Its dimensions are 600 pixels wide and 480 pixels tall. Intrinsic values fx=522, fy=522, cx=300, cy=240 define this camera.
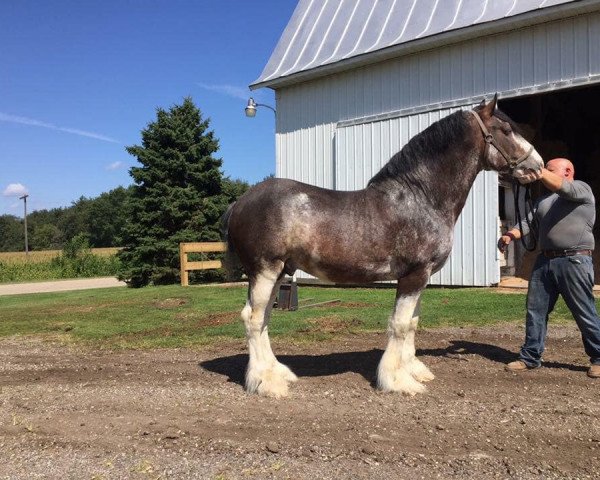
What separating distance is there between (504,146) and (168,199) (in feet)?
64.4

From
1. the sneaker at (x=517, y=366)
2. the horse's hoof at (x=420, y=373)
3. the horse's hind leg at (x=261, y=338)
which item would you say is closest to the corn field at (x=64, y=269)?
the horse's hind leg at (x=261, y=338)

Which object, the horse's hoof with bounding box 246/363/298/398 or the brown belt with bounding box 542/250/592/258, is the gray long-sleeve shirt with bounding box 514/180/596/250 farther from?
the horse's hoof with bounding box 246/363/298/398

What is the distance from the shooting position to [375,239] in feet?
15.3

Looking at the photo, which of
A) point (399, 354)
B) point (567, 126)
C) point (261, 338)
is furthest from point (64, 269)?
point (399, 354)

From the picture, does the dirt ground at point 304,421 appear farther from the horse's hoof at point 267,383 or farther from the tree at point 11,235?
the tree at point 11,235

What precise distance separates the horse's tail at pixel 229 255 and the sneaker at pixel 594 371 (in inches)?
143

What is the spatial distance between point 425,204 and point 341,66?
9992 mm

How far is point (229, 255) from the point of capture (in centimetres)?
521

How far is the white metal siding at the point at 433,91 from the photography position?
10688mm

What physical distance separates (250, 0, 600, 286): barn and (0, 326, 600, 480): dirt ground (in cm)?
648

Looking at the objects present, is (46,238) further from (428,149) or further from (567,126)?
(428,149)

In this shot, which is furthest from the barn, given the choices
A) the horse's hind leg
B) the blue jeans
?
the horse's hind leg

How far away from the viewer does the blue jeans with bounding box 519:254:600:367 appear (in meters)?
5.30

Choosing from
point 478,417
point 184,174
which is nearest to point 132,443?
point 478,417
